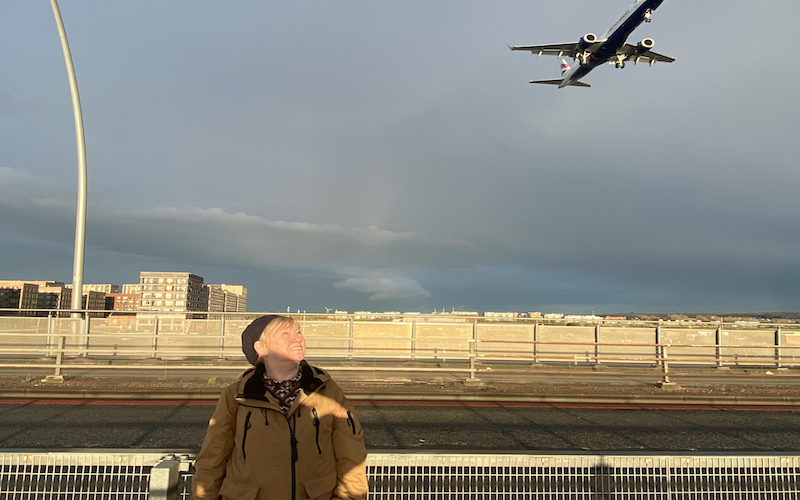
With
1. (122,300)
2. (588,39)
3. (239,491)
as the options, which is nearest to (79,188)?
(239,491)

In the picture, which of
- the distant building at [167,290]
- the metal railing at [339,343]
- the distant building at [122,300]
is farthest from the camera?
the distant building at [122,300]

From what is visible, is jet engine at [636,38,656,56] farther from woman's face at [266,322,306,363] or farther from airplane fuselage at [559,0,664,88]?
woman's face at [266,322,306,363]

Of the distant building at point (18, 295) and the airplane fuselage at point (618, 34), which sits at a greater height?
the airplane fuselage at point (618, 34)

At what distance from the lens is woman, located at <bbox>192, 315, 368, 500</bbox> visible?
239cm

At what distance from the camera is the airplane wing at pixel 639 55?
29.6m

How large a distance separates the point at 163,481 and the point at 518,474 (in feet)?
5.82

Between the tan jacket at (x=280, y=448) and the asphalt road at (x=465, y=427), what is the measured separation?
4.37 metres

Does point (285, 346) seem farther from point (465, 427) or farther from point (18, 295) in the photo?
point (18, 295)

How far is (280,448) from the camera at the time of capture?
7.88 ft

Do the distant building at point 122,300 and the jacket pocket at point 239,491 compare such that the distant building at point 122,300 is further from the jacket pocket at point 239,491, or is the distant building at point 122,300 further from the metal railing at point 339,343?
the jacket pocket at point 239,491

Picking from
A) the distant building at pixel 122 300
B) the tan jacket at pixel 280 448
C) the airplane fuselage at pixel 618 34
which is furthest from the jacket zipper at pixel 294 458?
the distant building at pixel 122 300

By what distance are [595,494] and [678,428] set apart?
6686 millimetres

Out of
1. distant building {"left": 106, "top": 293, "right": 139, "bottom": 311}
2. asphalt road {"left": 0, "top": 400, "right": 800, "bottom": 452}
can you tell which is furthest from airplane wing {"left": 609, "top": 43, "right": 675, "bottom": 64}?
distant building {"left": 106, "top": 293, "right": 139, "bottom": 311}

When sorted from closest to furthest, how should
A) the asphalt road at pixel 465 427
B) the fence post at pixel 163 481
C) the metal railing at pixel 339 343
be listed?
the fence post at pixel 163 481
the asphalt road at pixel 465 427
the metal railing at pixel 339 343
